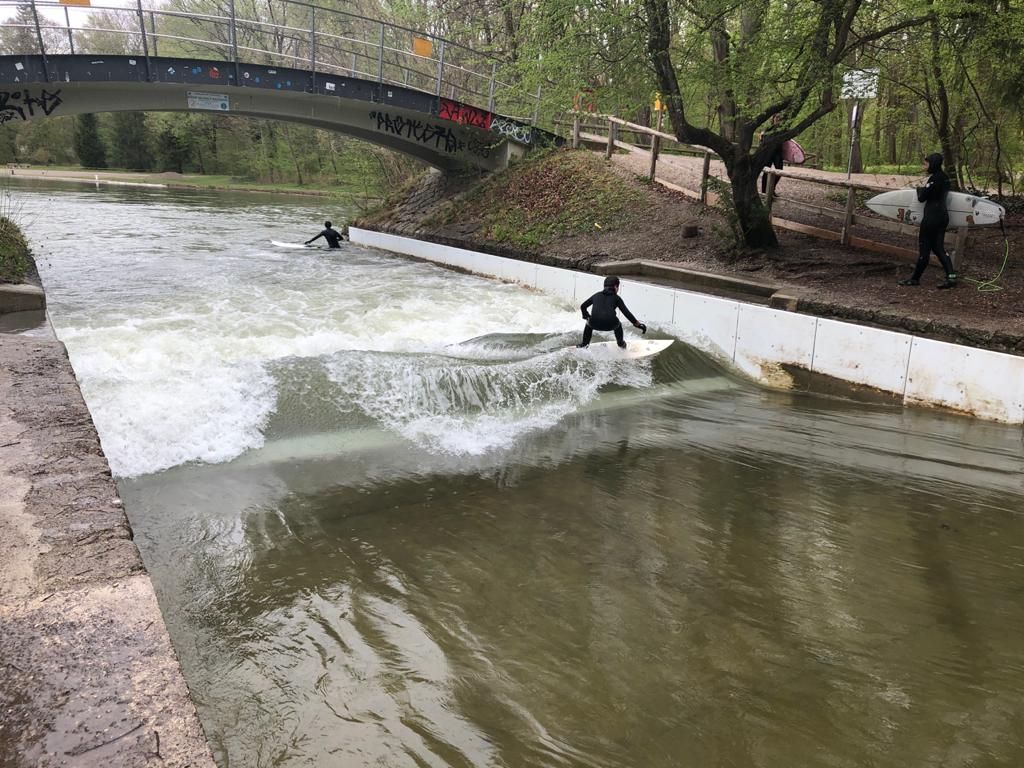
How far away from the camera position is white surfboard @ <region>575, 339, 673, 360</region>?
1045 cm

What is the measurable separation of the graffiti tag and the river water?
13521 mm

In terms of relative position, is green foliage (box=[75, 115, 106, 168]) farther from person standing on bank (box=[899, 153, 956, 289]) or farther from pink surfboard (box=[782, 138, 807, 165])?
person standing on bank (box=[899, 153, 956, 289])

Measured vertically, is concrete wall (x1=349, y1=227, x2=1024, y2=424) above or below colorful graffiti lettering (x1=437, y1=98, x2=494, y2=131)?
below

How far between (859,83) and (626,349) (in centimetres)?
772

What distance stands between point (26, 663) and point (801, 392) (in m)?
9.75

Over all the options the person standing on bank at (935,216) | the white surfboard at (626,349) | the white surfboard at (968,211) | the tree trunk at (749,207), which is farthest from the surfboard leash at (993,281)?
the white surfboard at (626,349)

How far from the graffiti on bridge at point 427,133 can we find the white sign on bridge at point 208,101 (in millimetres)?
4354

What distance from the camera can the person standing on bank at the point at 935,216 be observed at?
1096 cm

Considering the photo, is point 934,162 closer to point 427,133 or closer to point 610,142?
point 610,142

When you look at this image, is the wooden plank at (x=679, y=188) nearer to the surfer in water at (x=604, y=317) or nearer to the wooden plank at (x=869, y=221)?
the wooden plank at (x=869, y=221)

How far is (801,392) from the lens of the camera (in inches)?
409

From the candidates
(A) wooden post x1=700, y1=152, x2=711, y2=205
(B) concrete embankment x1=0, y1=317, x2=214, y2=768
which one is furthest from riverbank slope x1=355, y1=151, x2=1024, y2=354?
(B) concrete embankment x1=0, y1=317, x2=214, y2=768

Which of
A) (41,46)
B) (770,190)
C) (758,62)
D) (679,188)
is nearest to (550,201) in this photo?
(679,188)

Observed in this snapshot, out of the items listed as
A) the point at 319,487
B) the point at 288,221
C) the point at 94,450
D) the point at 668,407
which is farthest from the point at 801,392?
Answer: the point at 288,221
